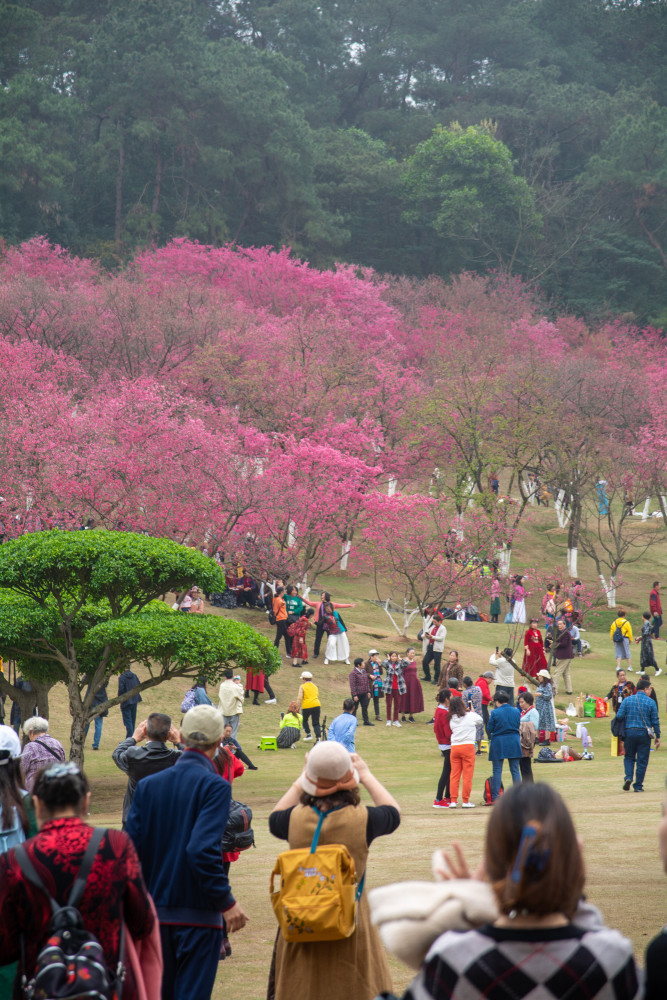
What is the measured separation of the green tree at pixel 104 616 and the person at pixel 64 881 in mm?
9480

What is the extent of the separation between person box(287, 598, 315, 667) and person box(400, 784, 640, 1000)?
20.5 m

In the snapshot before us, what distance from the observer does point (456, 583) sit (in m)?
26.8

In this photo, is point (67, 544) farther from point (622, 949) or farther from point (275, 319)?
point (275, 319)

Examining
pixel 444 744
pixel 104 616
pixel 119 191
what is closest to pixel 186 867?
pixel 444 744

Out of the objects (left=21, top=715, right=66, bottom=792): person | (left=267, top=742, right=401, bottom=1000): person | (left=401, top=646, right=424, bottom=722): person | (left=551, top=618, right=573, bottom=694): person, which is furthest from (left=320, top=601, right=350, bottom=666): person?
(left=267, top=742, right=401, bottom=1000): person

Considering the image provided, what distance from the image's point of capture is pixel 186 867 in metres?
4.20

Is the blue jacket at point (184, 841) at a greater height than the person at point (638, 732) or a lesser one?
greater

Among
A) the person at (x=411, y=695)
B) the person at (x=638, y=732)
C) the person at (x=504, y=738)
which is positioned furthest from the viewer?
the person at (x=411, y=695)

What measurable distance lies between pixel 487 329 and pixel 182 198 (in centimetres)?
1747

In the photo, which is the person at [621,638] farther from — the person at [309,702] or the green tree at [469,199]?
the green tree at [469,199]

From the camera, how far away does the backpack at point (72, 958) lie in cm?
291

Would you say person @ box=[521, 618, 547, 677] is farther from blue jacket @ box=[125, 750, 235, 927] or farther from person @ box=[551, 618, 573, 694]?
blue jacket @ box=[125, 750, 235, 927]

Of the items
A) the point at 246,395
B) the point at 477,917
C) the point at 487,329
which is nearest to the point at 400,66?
the point at 487,329

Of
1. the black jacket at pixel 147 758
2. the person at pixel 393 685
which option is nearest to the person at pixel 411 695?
the person at pixel 393 685
